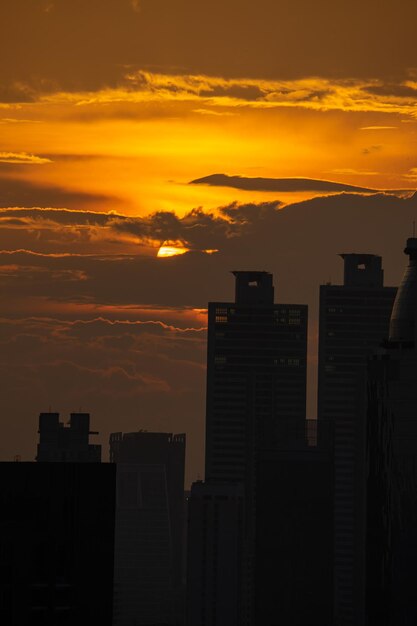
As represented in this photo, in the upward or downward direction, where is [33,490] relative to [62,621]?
upward

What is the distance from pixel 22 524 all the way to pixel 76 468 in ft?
16.9

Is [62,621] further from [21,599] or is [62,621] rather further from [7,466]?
[7,466]

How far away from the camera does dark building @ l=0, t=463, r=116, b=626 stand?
12056 centimetres

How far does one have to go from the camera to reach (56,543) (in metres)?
122

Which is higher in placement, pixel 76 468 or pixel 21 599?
pixel 76 468

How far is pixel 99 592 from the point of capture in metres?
122

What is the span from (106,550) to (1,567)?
24.4 feet

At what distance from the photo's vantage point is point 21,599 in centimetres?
12062

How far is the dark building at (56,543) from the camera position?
121 m

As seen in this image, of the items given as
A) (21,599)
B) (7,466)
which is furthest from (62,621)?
(7,466)

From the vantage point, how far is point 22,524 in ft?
399

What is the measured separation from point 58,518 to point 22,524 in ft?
7.99

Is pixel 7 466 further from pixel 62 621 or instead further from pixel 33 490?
pixel 62 621

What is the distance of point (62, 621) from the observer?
119938 millimetres
